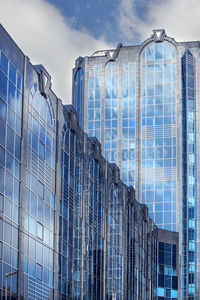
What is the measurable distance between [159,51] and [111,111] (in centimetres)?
1368

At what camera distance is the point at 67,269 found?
218 feet

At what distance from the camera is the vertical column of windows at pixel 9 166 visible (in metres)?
52.0

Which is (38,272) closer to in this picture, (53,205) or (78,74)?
(53,205)

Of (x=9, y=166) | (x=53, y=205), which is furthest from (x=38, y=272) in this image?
(x=9, y=166)

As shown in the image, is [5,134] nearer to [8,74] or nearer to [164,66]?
[8,74]

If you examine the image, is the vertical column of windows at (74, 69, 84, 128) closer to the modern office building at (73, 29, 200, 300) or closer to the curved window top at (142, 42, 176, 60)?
the modern office building at (73, 29, 200, 300)

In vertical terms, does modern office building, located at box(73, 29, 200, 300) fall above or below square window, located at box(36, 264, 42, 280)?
above

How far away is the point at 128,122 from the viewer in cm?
13600

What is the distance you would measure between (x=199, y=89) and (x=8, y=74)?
84163 millimetres

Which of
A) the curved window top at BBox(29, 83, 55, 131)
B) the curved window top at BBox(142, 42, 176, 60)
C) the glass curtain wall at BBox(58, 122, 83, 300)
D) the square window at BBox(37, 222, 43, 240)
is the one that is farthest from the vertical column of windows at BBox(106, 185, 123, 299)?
the curved window top at BBox(142, 42, 176, 60)

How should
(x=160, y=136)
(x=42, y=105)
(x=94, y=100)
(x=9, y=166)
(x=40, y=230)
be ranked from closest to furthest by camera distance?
(x=9, y=166), (x=40, y=230), (x=42, y=105), (x=160, y=136), (x=94, y=100)

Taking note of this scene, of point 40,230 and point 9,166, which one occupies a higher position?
point 9,166

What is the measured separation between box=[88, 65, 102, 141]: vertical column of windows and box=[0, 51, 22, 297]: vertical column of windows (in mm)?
80499

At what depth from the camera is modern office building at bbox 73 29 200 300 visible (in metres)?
130
